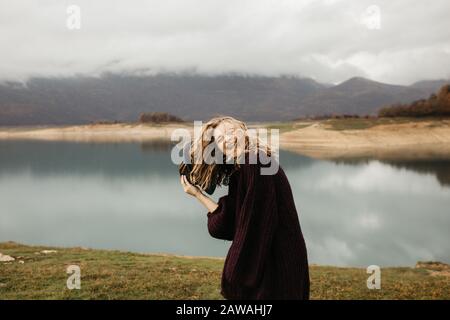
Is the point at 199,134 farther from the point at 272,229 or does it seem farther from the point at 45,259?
the point at 45,259

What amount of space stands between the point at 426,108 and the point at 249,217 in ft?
336

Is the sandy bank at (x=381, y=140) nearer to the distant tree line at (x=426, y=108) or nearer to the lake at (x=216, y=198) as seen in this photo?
the distant tree line at (x=426, y=108)

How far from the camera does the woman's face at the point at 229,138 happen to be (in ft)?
11.7

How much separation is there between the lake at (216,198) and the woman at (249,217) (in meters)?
18.6

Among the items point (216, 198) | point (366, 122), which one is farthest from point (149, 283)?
point (366, 122)

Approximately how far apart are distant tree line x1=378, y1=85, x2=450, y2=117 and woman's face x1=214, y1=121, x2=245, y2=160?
101912 millimetres

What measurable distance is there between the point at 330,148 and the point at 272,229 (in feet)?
286

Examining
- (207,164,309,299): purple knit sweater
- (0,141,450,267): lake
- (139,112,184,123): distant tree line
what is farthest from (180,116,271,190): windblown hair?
(139,112,184,123): distant tree line

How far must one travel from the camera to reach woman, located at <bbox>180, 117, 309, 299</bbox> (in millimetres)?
3582

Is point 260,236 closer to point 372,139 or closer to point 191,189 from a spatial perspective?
point 191,189

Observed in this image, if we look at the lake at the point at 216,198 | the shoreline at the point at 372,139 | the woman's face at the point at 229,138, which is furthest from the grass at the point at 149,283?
the shoreline at the point at 372,139

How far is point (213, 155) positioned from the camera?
370 centimetres
